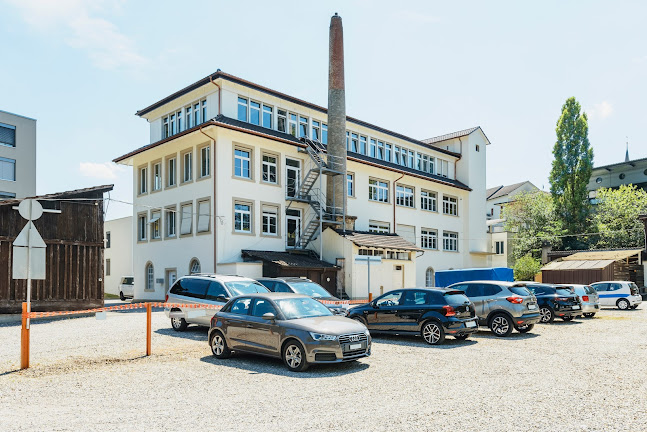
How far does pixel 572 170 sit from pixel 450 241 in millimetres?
18775

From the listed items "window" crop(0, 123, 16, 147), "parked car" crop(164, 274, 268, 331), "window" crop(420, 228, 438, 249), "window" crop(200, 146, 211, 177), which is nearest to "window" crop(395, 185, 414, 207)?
"window" crop(420, 228, 438, 249)

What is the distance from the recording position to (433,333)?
14086 millimetres

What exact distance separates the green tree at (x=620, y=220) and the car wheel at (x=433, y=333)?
4635 centimetres

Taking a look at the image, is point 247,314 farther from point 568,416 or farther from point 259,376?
point 568,416

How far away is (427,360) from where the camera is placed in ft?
37.9

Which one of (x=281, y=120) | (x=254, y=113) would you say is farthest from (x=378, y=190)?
(x=254, y=113)

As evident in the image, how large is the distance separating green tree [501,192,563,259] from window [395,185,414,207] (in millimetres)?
18373

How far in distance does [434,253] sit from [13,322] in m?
31.3

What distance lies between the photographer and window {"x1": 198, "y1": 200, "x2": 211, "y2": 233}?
3028 centimetres

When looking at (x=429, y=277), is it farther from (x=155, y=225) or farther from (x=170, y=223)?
(x=155, y=225)

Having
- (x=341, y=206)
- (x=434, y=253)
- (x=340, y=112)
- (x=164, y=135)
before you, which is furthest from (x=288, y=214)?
(x=434, y=253)

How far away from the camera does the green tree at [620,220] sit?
5591cm

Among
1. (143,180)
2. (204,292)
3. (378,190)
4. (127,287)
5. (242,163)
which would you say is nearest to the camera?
(204,292)

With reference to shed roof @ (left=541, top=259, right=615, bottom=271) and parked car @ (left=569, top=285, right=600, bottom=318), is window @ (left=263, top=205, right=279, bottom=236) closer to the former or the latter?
parked car @ (left=569, top=285, right=600, bottom=318)
